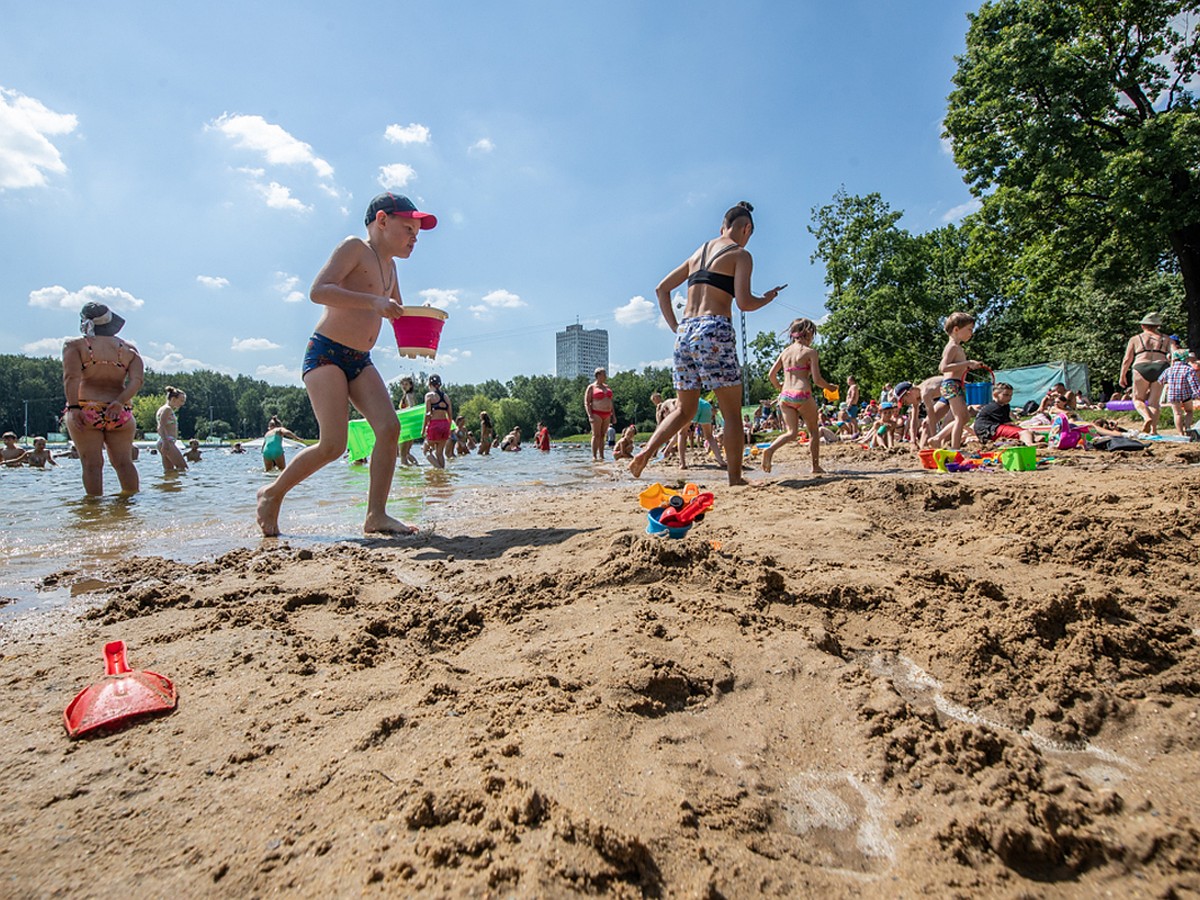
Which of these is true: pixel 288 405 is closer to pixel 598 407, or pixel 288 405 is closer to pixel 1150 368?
pixel 598 407

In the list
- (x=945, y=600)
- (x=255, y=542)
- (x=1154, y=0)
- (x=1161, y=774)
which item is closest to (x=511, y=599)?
(x=945, y=600)

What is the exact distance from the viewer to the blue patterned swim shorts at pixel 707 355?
5203 millimetres

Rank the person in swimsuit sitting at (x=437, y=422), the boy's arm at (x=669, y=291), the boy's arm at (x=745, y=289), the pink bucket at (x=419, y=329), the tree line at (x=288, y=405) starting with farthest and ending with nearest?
1. the tree line at (x=288, y=405)
2. the person in swimsuit sitting at (x=437, y=422)
3. the boy's arm at (x=669, y=291)
4. the boy's arm at (x=745, y=289)
5. the pink bucket at (x=419, y=329)

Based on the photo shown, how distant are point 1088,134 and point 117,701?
23.3 metres

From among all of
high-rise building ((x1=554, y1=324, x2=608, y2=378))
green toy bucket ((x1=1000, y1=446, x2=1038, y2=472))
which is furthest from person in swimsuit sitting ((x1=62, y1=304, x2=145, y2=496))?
high-rise building ((x1=554, y1=324, x2=608, y2=378))

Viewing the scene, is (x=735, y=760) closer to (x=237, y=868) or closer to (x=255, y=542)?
(x=237, y=868)

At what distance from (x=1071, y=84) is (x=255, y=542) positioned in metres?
22.6

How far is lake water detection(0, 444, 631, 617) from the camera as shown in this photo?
3.33 metres

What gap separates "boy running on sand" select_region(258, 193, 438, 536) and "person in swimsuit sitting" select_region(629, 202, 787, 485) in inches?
82.2

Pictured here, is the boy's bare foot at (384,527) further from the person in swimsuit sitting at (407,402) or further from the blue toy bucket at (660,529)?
the person in swimsuit sitting at (407,402)

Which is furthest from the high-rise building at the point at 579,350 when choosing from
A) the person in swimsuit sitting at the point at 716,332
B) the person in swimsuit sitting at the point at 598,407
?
the person in swimsuit sitting at the point at 716,332

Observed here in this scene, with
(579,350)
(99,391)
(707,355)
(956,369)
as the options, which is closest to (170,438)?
(99,391)

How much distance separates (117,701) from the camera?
146cm

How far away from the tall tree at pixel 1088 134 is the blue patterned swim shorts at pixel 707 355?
16.9 meters
